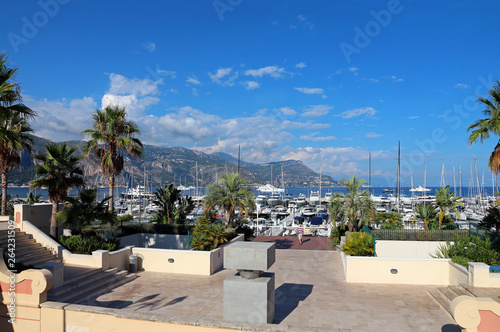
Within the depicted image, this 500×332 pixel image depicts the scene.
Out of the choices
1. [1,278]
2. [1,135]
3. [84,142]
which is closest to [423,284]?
[1,278]

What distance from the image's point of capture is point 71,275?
12336 millimetres

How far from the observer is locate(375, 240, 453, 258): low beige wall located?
17.2 meters

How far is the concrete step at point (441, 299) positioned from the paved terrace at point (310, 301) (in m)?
0.17

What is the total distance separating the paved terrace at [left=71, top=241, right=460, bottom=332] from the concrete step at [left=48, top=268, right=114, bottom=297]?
0.95m

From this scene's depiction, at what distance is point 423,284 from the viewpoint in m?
13.4

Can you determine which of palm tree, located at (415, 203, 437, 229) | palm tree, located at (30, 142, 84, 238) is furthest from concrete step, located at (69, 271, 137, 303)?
palm tree, located at (415, 203, 437, 229)

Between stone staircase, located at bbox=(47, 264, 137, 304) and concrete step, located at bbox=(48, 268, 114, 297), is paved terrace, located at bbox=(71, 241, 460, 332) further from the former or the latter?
concrete step, located at bbox=(48, 268, 114, 297)

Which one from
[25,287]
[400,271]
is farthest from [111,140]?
[400,271]

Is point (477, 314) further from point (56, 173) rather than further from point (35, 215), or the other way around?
point (35, 215)

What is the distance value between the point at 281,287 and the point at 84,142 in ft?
51.4

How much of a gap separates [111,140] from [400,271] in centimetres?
1764

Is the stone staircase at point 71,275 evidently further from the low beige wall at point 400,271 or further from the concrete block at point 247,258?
the low beige wall at point 400,271

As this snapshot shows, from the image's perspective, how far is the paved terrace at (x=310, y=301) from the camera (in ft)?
30.7

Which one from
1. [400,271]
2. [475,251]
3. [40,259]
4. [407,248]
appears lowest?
[400,271]
